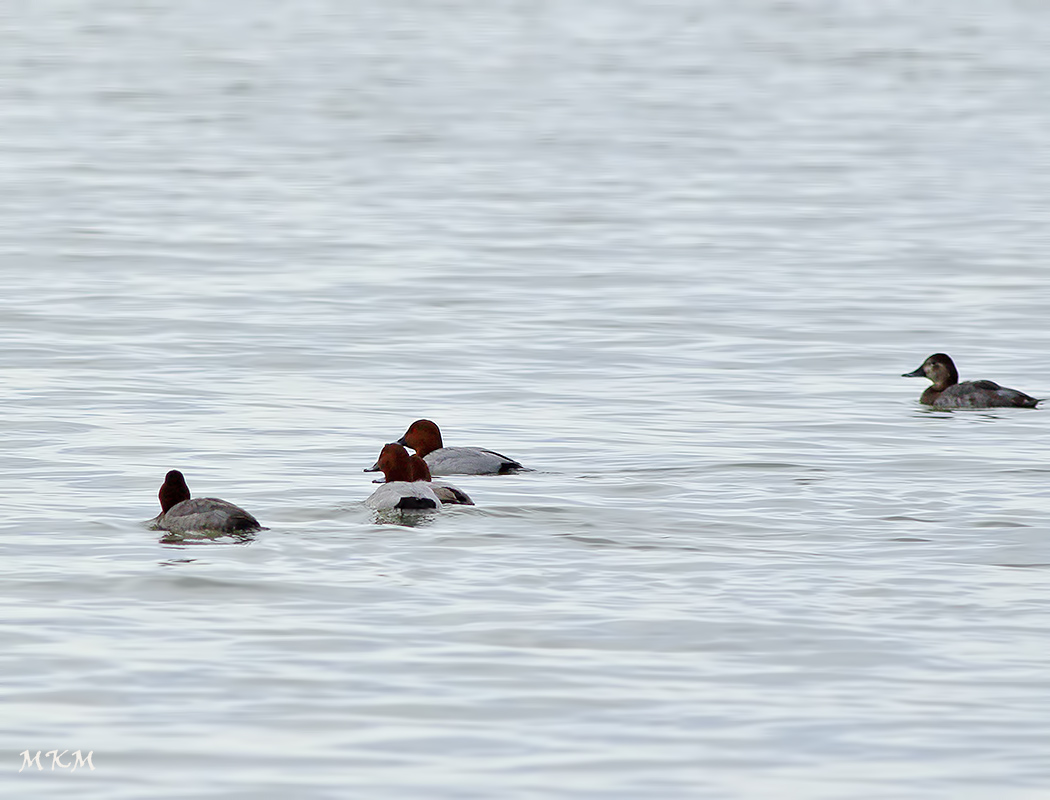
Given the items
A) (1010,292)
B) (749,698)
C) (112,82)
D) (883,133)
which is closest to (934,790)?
(749,698)

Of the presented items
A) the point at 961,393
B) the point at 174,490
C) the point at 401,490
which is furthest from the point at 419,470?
the point at 961,393

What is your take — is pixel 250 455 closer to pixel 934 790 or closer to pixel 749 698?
pixel 749 698

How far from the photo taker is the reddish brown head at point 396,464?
14000mm

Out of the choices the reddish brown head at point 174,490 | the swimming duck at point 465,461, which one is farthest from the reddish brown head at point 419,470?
the reddish brown head at point 174,490

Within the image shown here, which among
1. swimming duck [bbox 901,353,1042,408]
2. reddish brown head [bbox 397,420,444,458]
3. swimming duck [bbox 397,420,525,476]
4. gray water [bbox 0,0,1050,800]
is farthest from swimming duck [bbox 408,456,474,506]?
swimming duck [bbox 901,353,1042,408]

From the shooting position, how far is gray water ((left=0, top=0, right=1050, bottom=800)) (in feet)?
30.4

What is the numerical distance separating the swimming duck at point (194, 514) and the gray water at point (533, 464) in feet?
0.46

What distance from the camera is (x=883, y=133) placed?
4541 cm

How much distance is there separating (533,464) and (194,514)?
3.55 meters

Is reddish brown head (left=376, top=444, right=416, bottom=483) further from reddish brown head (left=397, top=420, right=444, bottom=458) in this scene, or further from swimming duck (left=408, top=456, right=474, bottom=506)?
reddish brown head (left=397, top=420, right=444, bottom=458)

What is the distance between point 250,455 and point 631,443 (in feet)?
9.80

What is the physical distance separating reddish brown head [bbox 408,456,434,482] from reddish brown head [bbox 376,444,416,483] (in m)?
0.04

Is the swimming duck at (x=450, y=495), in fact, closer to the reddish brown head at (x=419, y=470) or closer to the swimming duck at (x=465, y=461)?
the reddish brown head at (x=419, y=470)

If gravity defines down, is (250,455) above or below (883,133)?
below
